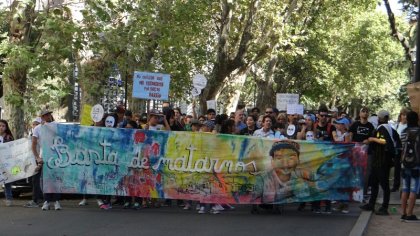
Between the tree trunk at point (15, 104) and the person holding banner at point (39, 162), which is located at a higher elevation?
the tree trunk at point (15, 104)

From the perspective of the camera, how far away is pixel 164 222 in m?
10.0

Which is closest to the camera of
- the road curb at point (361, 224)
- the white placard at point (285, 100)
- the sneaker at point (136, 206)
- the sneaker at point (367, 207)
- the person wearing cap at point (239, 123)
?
the road curb at point (361, 224)

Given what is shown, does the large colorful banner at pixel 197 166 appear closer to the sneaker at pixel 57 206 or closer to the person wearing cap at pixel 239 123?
the sneaker at pixel 57 206

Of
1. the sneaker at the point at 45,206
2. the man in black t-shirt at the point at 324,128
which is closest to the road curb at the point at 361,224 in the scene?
the man in black t-shirt at the point at 324,128

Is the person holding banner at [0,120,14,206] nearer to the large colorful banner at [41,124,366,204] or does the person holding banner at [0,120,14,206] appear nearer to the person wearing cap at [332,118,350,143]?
the large colorful banner at [41,124,366,204]

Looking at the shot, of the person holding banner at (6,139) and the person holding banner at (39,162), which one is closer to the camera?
the person holding banner at (39,162)

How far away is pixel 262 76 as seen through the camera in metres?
37.5

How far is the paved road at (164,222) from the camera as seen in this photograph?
919cm

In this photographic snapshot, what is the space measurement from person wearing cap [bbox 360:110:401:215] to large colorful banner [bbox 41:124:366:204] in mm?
230

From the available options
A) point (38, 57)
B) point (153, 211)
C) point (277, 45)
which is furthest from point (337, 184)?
point (277, 45)

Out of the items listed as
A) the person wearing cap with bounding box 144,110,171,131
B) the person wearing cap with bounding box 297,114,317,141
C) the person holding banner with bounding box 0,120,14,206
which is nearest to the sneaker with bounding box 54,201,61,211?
the person holding banner with bounding box 0,120,14,206

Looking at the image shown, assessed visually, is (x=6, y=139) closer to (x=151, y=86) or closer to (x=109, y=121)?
(x=109, y=121)

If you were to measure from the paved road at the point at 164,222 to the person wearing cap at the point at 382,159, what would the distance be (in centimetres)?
52

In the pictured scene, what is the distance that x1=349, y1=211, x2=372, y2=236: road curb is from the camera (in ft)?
29.3
